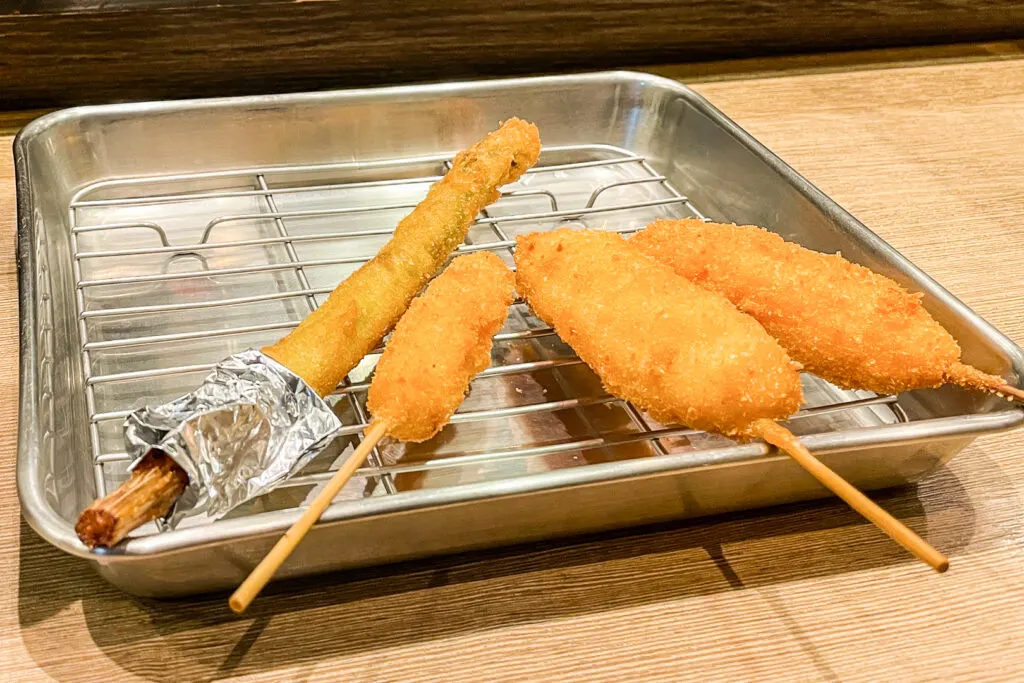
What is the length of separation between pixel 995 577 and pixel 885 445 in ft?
0.95

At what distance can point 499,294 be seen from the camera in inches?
54.4

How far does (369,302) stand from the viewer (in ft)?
4.41

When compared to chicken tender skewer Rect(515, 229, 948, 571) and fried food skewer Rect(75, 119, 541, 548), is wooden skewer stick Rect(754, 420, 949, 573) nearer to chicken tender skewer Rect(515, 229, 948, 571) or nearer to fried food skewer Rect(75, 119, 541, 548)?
chicken tender skewer Rect(515, 229, 948, 571)

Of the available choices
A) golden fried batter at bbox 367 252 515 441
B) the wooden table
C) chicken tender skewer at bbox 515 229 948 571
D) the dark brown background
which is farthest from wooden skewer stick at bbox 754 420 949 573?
the dark brown background

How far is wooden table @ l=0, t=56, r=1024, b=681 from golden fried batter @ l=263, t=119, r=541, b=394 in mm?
337

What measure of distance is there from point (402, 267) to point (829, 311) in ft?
2.41

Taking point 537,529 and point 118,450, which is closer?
point 537,529

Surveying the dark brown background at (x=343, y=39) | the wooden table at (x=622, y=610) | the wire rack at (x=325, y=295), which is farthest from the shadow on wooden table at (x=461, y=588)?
the dark brown background at (x=343, y=39)

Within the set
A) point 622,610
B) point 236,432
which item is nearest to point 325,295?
point 236,432

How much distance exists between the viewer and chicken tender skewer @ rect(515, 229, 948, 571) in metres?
1.13

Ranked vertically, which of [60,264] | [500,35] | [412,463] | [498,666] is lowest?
[498,666]

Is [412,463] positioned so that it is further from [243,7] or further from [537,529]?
[243,7]

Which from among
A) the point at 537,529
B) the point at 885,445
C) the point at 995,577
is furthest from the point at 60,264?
the point at 995,577

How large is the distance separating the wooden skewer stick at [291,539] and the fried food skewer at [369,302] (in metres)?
0.16
